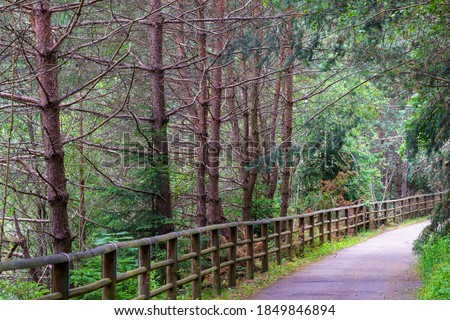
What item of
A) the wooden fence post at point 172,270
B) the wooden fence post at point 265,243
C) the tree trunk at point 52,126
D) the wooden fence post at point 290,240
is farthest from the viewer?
the wooden fence post at point 290,240

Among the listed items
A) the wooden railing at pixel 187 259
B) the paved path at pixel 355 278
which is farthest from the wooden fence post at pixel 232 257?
the paved path at pixel 355 278

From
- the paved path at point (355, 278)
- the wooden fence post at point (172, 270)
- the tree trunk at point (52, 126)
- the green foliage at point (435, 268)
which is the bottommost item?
the paved path at point (355, 278)

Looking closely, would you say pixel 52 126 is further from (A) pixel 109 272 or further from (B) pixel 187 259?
(A) pixel 109 272

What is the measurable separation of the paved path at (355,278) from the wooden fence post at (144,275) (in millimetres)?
3045

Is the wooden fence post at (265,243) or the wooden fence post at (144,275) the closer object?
the wooden fence post at (144,275)

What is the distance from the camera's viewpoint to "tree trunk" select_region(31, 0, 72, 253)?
33.0 feet

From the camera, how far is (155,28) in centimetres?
1455

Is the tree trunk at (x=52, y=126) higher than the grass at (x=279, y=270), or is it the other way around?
the tree trunk at (x=52, y=126)

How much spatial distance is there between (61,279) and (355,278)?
27.4 ft

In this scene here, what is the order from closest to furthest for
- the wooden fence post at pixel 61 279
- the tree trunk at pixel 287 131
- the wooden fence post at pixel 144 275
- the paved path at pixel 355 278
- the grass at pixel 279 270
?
the wooden fence post at pixel 61 279
the wooden fence post at pixel 144 275
the paved path at pixel 355 278
the grass at pixel 279 270
the tree trunk at pixel 287 131

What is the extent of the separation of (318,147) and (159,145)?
36.7ft

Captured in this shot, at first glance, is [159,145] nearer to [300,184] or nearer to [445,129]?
[445,129]

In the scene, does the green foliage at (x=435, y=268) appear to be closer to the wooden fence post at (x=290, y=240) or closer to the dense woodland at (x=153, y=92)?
the dense woodland at (x=153, y=92)

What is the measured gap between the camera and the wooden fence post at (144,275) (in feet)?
27.0
